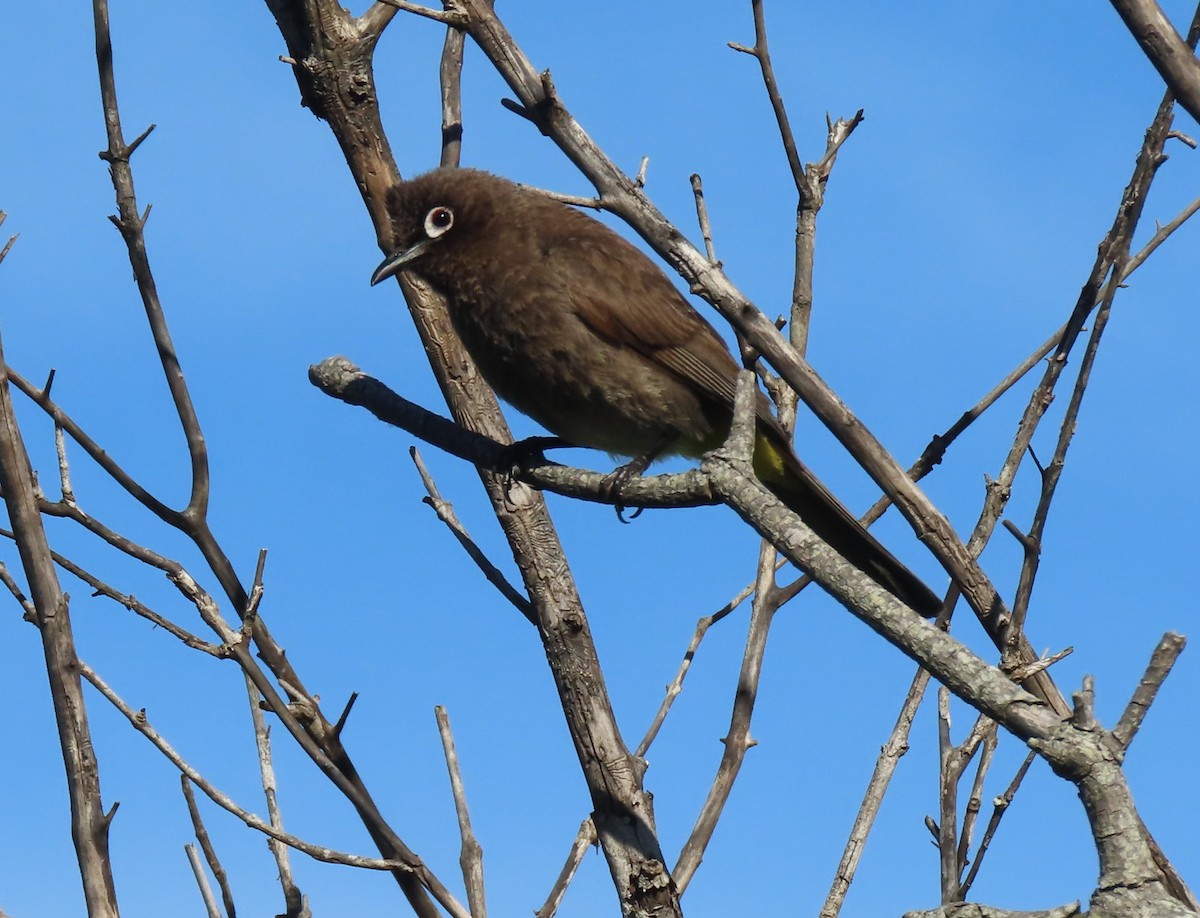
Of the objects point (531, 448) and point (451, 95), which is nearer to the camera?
point (531, 448)

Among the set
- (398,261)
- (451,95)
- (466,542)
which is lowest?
(466,542)

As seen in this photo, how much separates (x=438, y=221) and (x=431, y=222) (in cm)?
6

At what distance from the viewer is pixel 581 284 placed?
21.6ft

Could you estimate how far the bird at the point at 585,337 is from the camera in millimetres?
6336

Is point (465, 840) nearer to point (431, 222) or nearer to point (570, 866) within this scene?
point (570, 866)

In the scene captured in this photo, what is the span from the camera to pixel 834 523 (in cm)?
647

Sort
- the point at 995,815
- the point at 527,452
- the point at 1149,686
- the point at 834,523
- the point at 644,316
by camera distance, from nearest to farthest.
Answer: the point at 1149,686
the point at 995,815
the point at 527,452
the point at 834,523
the point at 644,316

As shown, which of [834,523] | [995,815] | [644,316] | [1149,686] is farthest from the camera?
[644,316]

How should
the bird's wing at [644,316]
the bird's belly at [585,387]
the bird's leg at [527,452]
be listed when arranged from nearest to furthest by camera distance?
the bird's leg at [527,452] → the bird's belly at [585,387] → the bird's wing at [644,316]

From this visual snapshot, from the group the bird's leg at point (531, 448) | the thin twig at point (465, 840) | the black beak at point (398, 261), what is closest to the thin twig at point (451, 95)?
the black beak at point (398, 261)

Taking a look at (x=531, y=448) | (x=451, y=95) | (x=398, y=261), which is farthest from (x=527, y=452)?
(x=451, y=95)

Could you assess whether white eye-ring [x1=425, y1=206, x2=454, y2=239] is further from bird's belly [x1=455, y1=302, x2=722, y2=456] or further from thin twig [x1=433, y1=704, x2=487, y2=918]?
thin twig [x1=433, y1=704, x2=487, y2=918]

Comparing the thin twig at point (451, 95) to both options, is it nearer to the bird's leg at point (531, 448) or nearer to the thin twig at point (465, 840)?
the bird's leg at point (531, 448)

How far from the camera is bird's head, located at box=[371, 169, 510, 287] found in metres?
6.77
